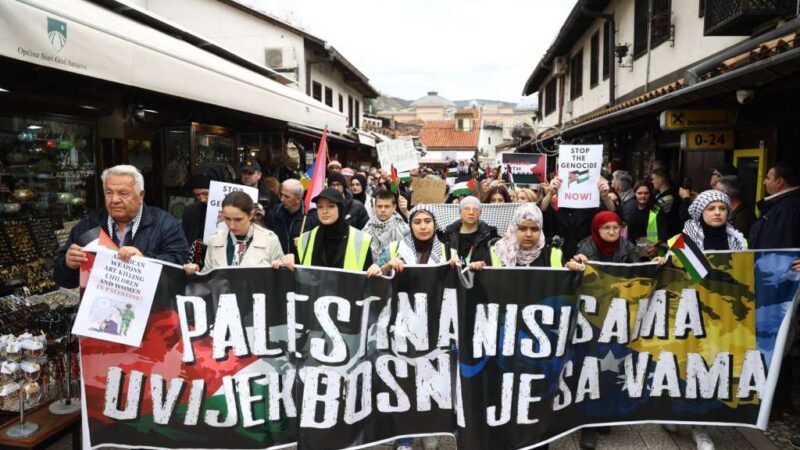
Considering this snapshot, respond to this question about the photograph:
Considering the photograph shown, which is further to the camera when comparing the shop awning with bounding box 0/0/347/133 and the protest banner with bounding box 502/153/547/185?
the protest banner with bounding box 502/153/547/185

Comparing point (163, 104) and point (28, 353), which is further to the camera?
point (163, 104)

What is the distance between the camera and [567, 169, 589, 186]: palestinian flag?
5617 millimetres

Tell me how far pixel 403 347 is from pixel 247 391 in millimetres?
959

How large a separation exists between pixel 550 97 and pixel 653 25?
1326 centimetres

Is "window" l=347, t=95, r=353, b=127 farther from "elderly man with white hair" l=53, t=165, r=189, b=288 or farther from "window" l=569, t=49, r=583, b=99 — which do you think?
"elderly man with white hair" l=53, t=165, r=189, b=288

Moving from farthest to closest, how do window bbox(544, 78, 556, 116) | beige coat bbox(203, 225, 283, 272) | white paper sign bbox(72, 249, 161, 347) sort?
window bbox(544, 78, 556, 116) < beige coat bbox(203, 225, 283, 272) < white paper sign bbox(72, 249, 161, 347)

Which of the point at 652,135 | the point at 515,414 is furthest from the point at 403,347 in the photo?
the point at 652,135

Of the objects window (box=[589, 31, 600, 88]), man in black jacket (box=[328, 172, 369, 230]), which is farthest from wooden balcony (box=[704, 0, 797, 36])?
window (box=[589, 31, 600, 88])

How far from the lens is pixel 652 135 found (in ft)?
32.3

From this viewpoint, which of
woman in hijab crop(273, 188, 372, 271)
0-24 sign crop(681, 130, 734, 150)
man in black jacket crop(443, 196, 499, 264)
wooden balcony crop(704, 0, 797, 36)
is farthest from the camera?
0-24 sign crop(681, 130, 734, 150)

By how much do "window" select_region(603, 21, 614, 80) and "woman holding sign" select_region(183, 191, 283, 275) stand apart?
446 inches

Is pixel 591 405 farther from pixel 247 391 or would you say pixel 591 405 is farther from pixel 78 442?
pixel 78 442

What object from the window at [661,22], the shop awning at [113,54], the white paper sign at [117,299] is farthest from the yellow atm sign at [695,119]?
the white paper sign at [117,299]

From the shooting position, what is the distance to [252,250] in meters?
3.92
